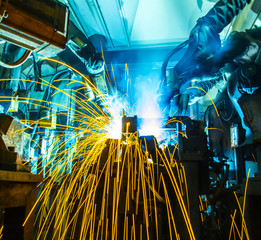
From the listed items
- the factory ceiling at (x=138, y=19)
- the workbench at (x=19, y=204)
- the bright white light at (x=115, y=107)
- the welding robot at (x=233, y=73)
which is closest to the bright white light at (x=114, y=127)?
the bright white light at (x=115, y=107)

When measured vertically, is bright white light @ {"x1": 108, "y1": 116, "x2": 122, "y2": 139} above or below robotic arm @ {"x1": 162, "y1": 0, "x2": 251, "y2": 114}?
below

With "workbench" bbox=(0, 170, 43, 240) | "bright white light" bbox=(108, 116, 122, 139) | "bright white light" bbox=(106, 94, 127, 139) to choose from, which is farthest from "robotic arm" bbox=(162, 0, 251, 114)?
"workbench" bbox=(0, 170, 43, 240)

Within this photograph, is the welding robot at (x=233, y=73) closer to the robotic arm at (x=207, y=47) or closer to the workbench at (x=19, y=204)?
the robotic arm at (x=207, y=47)

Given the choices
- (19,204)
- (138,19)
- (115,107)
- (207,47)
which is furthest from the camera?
(115,107)

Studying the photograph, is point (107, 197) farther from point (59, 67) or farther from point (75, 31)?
point (59, 67)

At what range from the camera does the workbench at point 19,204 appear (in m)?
1.47

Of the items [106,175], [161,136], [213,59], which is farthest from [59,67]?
[106,175]

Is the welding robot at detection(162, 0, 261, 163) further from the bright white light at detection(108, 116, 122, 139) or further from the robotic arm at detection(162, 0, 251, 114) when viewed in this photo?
the bright white light at detection(108, 116, 122, 139)

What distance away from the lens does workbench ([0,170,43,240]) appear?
4.81ft

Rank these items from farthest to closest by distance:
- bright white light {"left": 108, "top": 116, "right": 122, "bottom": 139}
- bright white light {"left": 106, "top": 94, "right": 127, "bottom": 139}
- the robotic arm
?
bright white light {"left": 106, "top": 94, "right": 127, "bottom": 139} → bright white light {"left": 108, "top": 116, "right": 122, "bottom": 139} → the robotic arm

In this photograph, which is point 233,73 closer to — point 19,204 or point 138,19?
point 138,19

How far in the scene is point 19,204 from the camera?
5.03 ft

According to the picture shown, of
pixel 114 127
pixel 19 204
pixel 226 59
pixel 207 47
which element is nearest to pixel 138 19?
pixel 207 47

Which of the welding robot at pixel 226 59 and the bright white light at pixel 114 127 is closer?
the welding robot at pixel 226 59
